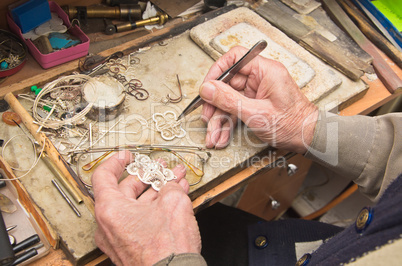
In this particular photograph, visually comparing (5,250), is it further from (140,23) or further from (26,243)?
(140,23)

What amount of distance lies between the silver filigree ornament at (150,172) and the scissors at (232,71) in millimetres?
223

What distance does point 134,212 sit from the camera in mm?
904

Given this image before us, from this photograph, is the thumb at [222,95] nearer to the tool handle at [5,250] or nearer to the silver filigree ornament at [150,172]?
the silver filigree ornament at [150,172]

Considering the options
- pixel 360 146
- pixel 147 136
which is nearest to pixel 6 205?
pixel 147 136

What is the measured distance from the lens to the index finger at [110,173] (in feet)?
3.08

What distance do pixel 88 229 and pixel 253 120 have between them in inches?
22.8

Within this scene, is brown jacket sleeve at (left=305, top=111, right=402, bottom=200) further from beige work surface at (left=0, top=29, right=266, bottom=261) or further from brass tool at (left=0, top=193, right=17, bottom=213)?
brass tool at (left=0, top=193, right=17, bottom=213)

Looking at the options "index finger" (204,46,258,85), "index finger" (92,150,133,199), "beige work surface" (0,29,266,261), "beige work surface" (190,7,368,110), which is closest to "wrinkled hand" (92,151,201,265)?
"index finger" (92,150,133,199)

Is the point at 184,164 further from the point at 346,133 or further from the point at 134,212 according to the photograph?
the point at 346,133

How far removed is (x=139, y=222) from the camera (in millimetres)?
905

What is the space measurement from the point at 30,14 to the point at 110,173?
0.73 m

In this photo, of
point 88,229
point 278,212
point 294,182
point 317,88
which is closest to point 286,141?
point 317,88

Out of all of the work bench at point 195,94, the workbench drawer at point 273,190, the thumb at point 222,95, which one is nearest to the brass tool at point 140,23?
the work bench at point 195,94

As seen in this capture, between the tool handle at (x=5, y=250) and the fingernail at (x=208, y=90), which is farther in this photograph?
the fingernail at (x=208, y=90)
